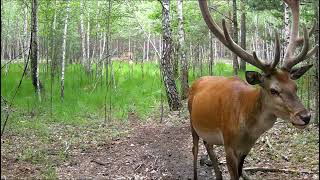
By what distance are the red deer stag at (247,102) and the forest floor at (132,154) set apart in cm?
109

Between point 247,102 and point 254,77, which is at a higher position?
point 254,77

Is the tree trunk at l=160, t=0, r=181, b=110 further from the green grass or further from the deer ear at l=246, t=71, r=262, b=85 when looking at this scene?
the deer ear at l=246, t=71, r=262, b=85

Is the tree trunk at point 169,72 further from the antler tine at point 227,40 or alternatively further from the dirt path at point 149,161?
the antler tine at point 227,40

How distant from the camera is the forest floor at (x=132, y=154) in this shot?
6.06 metres

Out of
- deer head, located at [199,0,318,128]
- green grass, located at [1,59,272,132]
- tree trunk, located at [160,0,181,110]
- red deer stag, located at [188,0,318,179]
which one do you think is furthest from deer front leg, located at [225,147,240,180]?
tree trunk, located at [160,0,181,110]

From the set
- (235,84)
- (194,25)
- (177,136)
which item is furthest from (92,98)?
(194,25)

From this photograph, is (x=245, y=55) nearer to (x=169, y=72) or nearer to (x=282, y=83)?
(x=282, y=83)

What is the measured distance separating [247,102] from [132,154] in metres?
3.25

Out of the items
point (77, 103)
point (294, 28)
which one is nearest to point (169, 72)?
point (77, 103)

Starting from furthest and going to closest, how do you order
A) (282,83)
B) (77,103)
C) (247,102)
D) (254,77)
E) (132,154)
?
(77,103)
(132,154)
(247,102)
(254,77)
(282,83)

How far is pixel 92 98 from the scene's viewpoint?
1261 cm

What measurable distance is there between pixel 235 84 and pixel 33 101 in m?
8.34

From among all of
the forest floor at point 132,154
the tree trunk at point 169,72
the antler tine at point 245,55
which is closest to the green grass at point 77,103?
the tree trunk at point 169,72

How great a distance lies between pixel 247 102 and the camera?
15.4 feet
